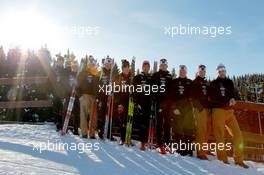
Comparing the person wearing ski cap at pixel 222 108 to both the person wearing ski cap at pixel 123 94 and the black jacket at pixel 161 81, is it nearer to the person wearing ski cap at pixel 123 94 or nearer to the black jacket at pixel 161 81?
the black jacket at pixel 161 81

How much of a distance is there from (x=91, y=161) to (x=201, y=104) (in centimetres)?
384

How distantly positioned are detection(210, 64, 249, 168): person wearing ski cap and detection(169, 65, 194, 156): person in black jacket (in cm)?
65

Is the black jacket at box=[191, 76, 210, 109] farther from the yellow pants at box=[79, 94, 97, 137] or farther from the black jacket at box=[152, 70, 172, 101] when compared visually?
the yellow pants at box=[79, 94, 97, 137]

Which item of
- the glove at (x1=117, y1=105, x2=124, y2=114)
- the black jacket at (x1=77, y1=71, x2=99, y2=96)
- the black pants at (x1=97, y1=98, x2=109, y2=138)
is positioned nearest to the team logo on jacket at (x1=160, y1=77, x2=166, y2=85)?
the glove at (x1=117, y1=105, x2=124, y2=114)

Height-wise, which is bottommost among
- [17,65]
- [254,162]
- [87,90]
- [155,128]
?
[254,162]

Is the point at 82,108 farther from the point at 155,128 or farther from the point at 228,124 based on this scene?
the point at 228,124

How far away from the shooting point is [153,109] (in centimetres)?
1105

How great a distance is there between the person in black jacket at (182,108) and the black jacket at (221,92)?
0.64 meters

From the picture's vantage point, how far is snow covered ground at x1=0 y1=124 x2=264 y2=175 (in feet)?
22.5

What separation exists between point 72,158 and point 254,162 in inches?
210

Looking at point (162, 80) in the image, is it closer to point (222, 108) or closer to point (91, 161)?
point (222, 108)

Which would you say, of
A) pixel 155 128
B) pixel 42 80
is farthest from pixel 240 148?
pixel 42 80

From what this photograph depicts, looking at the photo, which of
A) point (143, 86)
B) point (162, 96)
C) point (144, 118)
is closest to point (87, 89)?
point (143, 86)
